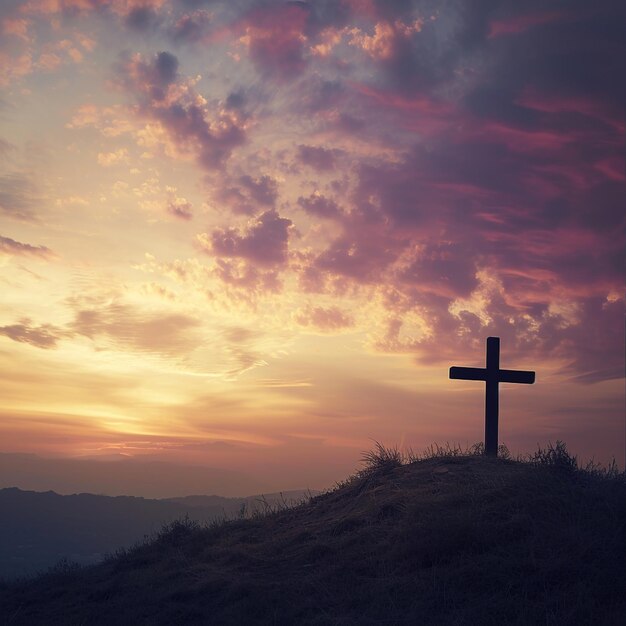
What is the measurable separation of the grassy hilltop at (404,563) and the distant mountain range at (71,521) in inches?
1801

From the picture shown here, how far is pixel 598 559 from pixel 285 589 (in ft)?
15.4

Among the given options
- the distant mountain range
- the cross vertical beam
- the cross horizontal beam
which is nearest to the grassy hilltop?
the cross vertical beam

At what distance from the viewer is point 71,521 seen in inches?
3374

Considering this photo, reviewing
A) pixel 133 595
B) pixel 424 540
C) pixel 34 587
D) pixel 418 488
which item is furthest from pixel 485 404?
pixel 34 587

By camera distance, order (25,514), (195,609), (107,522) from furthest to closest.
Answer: (25,514) < (107,522) < (195,609)

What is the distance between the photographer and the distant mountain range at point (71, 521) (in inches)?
2625

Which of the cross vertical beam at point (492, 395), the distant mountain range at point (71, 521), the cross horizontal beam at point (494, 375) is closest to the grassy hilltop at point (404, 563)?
the cross vertical beam at point (492, 395)

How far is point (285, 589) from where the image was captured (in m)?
10.3

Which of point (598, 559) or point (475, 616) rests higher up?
point (598, 559)

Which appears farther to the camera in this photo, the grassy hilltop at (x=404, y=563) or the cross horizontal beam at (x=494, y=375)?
the cross horizontal beam at (x=494, y=375)

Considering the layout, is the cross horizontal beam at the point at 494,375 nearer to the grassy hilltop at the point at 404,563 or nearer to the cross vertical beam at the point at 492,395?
the cross vertical beam at the point at 492,395

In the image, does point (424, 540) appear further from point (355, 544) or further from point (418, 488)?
point (418, 488)

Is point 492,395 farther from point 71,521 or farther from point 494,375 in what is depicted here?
point 71,521

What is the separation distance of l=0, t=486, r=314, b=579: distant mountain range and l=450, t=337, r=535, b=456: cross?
4470cm
